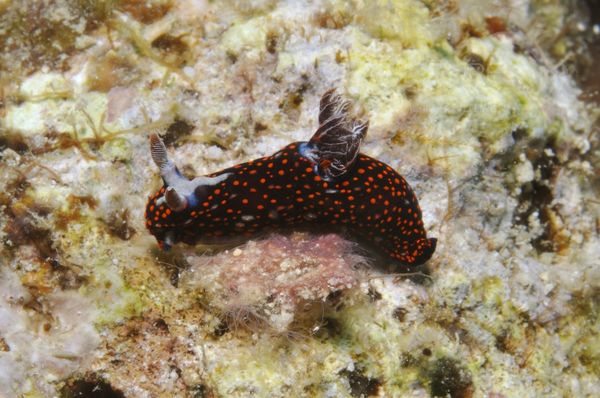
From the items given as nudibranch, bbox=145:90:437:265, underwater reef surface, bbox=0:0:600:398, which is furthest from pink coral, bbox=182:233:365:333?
nudibranch, bbox=145:90:437:265

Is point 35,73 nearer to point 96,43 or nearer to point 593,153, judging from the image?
point 96,43

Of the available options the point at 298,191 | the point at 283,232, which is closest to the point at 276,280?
the point at 283,232

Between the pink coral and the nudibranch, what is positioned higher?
the nudibranch

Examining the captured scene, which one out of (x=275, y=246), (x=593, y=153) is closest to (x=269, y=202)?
(x=275, y=246)

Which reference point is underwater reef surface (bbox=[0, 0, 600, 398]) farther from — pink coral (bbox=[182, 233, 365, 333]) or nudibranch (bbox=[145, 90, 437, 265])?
nudibranch (bbox=[145, 90, 437, 265])

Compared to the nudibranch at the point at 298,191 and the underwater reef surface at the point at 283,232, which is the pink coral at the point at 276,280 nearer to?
the underwater reef surface at the point at 283,232

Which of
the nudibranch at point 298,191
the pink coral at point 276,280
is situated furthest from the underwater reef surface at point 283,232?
the nudibranch at point 298,191

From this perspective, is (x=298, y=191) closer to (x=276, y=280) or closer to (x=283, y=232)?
(x=283, y=232)
